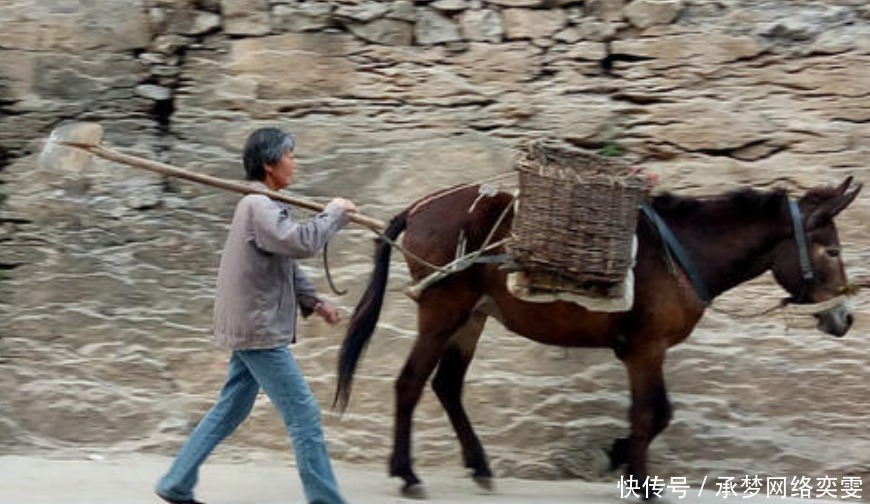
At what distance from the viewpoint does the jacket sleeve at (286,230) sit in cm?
538

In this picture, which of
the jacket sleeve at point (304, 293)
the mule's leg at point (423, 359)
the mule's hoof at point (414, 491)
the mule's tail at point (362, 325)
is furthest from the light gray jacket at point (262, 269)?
the mule's hoof at point (414, 491)

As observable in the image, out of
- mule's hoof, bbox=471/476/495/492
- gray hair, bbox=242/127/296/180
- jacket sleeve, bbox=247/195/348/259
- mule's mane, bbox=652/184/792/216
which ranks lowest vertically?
mule's hoof, bbox=471/476/495/492

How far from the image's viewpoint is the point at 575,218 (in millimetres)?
6047

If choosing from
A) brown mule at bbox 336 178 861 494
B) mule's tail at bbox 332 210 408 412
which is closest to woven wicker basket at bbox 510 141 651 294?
brown mule at bbox 336 178 861 494

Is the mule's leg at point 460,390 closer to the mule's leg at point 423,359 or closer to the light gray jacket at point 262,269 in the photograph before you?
the mule's leg at point 423,359

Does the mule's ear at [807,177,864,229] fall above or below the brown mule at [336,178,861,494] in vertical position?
above

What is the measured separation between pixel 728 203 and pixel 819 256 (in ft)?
1.56

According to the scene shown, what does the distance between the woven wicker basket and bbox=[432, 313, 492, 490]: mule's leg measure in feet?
2.45

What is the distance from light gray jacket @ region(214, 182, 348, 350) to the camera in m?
5.41

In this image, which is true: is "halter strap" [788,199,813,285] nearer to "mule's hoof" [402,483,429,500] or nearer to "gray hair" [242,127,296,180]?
"mule's hoof" [402,483,429,500]

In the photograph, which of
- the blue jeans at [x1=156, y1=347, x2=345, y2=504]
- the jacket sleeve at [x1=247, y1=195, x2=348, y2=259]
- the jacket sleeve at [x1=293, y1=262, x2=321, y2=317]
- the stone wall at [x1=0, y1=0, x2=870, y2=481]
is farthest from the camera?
the stone wall at [x1=0, y1=0, x2=870, y2=481]

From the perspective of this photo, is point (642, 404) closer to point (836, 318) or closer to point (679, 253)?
point (679, 253)

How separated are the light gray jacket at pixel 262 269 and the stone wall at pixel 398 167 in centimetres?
187

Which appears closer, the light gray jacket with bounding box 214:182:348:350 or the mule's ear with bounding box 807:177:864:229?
the light gray jacket with bounding box 214:182:348:350
